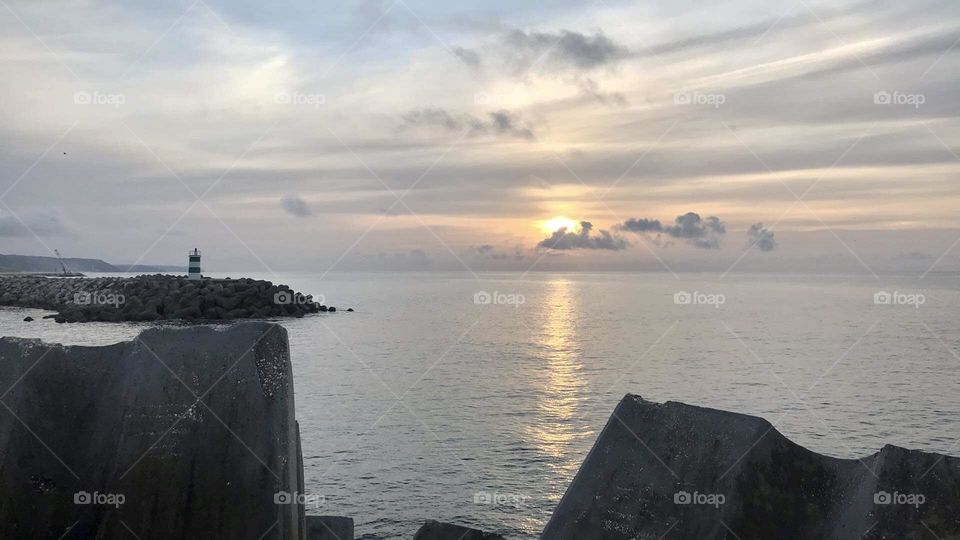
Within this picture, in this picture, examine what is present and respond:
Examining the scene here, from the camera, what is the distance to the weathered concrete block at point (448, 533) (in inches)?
351

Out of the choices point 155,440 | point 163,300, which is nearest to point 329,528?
point 155,440

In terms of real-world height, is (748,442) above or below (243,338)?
below

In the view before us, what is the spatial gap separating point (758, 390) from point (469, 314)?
155ft

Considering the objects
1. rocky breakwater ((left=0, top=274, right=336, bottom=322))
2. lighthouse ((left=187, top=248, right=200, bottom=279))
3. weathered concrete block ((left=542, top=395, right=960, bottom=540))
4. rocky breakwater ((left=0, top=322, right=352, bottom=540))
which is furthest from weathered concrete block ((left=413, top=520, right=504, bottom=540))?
lighthouse ((left=187, top=248, right=200, bottom=279))

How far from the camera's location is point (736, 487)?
→ 5.94 metres

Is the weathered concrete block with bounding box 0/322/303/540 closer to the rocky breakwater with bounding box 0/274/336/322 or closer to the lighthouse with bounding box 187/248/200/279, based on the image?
the rocky breakwater with bounding box 0/274/336/322

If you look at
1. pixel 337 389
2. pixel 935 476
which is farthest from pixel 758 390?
pixel 935 476

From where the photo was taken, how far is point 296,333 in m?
45.2

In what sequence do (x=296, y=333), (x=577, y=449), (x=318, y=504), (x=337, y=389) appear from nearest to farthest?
(x=318, y=504)
(x=577, y=449)
(x=337, y=389)
(x=296, y=333)

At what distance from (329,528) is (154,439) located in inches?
155

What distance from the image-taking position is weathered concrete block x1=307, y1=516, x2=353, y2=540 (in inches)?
375

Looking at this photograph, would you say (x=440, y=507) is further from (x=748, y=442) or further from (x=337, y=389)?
(x=337, y=389)

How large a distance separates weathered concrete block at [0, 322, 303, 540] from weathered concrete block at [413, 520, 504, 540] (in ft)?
8.85

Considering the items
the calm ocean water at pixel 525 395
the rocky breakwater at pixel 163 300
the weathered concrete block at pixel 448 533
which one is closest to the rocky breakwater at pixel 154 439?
the weathered concrete block at pixel 448 533
